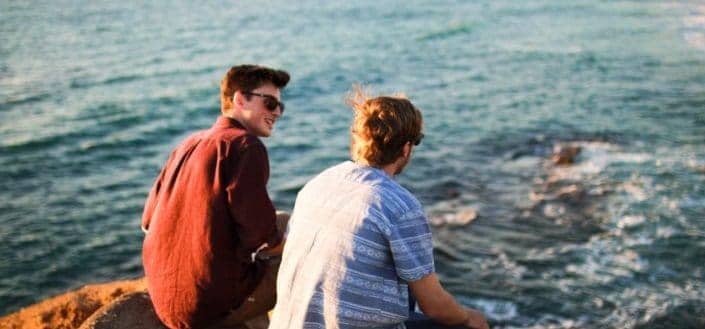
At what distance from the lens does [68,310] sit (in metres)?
5.01

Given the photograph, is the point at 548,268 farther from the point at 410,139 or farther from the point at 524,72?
the point at 524,72

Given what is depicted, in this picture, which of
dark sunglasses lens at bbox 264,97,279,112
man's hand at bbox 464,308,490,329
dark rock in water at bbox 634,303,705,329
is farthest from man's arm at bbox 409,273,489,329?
dark rock in water at bbox 634,303,705,329

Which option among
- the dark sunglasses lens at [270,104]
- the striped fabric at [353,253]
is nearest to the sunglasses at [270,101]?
the dark sunglasses lens at [270,104]

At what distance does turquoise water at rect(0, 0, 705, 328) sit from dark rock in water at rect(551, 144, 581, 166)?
17cm

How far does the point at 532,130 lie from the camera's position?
504 inches

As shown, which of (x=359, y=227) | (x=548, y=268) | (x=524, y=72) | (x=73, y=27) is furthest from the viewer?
(x=73, y=27)

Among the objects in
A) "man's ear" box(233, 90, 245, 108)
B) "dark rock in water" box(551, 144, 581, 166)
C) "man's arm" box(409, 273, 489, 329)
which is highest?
"man's ear" box(233, 90, 245, 108)

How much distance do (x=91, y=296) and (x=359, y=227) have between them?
332 centimetres

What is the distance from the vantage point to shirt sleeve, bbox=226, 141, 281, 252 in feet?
11.3

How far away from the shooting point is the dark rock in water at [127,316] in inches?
165

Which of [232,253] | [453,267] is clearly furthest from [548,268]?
[232,253]

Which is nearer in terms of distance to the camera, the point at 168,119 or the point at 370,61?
the point at 168,119

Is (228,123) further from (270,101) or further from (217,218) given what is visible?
(217,218)

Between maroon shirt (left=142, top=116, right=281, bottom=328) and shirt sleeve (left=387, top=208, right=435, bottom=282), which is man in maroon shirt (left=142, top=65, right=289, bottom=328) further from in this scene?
shirt sleeve (left=387, top=208, right=435, bottom=282)
